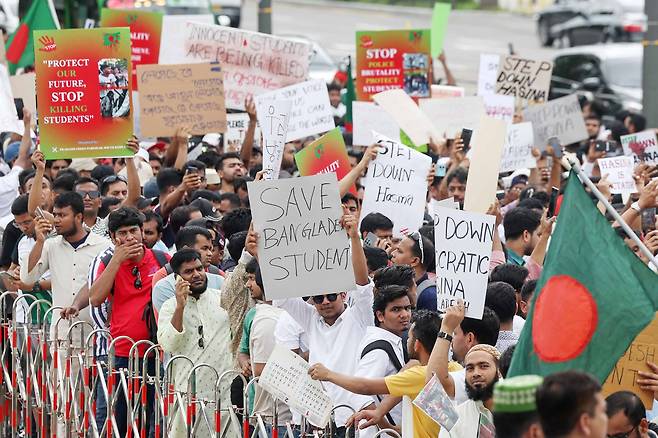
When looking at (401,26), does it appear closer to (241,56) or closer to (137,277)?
(241,56)

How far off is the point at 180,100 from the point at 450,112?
2.42 meters

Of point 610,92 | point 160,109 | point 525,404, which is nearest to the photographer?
point 525,404

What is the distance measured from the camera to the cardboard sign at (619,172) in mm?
11430

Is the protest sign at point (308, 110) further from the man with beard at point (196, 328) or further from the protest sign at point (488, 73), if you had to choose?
the man with beard at point (196, 328)

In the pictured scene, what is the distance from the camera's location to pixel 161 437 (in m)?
8.48

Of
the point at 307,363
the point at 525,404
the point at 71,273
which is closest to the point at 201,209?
the point at 71,273

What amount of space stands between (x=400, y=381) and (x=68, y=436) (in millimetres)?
2980

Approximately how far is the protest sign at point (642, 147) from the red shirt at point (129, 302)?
515 cm

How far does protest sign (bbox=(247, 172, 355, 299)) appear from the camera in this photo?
309 inches

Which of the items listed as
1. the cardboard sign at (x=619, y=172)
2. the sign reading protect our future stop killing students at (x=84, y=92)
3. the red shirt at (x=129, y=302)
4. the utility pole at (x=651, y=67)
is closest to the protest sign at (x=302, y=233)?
the red shirt at (x=129, y=302)

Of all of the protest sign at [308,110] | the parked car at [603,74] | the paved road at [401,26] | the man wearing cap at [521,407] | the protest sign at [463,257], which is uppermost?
the man wearing cap at [521,407]

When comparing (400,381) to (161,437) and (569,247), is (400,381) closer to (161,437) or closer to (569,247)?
(569,247)

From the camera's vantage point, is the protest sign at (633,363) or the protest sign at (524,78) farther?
the protest sign at (524,78)

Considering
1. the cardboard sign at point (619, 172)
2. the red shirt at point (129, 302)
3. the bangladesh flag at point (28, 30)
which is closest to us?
the red shirt at point (129, 302)
